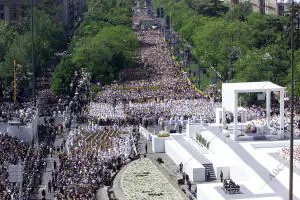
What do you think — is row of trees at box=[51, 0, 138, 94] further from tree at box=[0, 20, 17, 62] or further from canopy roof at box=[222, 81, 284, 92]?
canopy roof at box=[222, 81, 284, 92]

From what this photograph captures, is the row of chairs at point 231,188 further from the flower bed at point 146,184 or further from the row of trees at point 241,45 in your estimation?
the row of trees at point 241,45

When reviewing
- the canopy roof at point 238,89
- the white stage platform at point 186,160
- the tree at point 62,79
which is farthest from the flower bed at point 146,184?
the tree at point 62,79

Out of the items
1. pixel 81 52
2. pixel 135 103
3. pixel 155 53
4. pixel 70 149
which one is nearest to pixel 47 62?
pixel 81 52

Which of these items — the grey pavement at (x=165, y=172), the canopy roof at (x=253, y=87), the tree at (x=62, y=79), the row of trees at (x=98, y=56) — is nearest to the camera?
the grey pavement at (x=165, y=172)

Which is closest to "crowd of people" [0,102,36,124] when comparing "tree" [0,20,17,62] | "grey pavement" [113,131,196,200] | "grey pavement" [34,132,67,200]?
"grey pavement" [34,132,67,200]

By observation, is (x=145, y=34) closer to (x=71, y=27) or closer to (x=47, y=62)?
(x=71, y=27)

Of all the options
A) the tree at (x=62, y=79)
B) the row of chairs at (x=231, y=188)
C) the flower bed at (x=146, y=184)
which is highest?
the tree at (x=62, y=79)

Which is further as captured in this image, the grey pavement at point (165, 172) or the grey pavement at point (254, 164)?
the grey pavement at point (165, 172)
